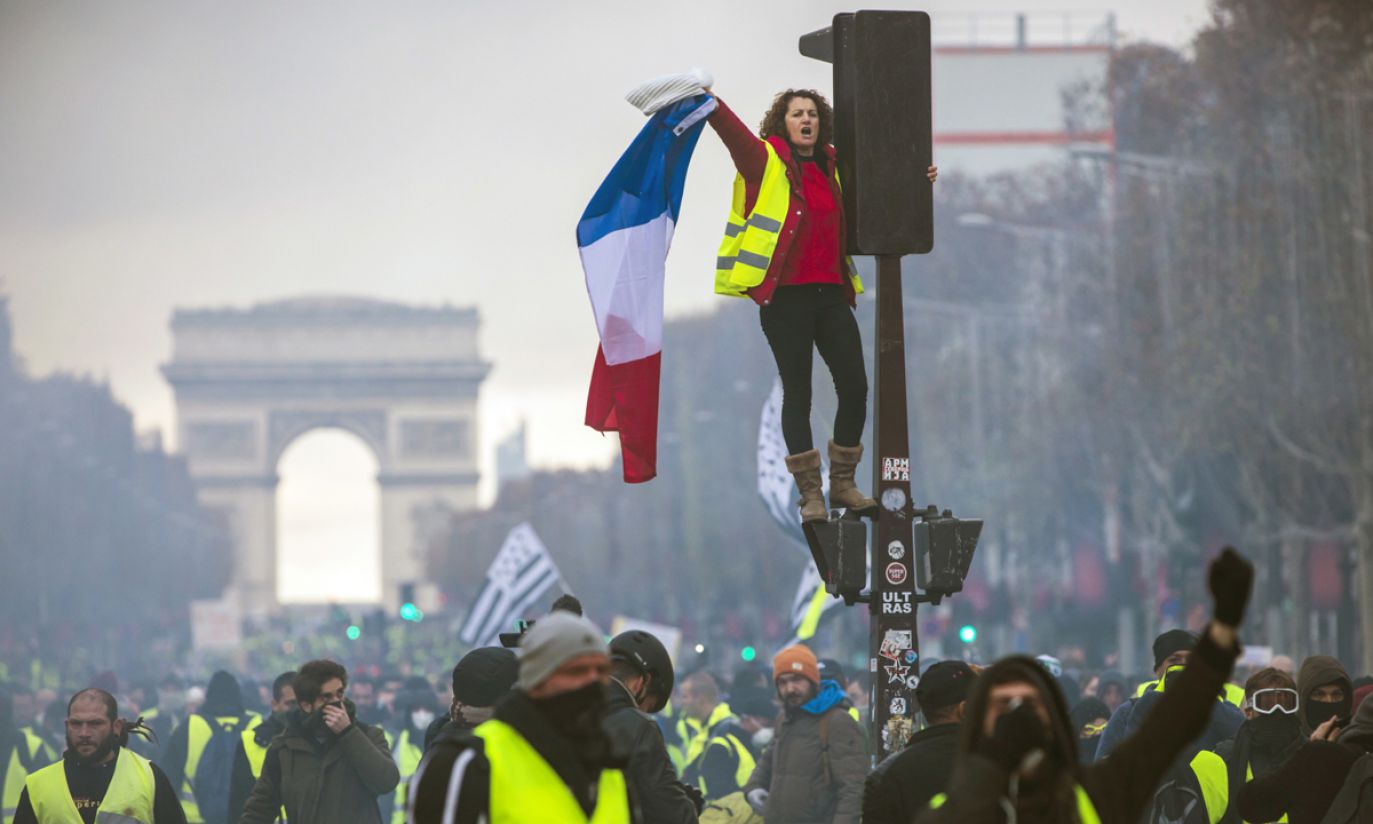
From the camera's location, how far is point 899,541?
956 cm

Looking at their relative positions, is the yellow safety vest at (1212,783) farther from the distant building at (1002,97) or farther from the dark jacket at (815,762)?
the distant building at (1002,97)

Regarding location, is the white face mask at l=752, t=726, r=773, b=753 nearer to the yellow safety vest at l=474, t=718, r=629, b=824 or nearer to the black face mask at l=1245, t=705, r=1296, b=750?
the black face mask at l=1245, t=705, r=1296, b=750

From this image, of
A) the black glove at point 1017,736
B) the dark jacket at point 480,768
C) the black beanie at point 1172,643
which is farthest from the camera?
the black beanie at point 1172,643

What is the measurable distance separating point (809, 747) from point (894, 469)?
8.11 feet

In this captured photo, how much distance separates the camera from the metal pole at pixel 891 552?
9477 millimetres

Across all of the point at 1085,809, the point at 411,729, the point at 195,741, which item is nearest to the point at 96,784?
the point at 1085,809

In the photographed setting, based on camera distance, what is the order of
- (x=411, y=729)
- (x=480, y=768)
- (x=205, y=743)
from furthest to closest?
(x=411, y=729) < (x=205, y=743) < (x=480, y=768)

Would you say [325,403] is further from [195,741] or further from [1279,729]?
[1279,729]

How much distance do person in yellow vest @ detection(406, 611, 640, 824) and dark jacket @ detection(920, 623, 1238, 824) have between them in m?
0.70

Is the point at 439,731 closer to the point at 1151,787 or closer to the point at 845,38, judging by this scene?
the point at 845,38

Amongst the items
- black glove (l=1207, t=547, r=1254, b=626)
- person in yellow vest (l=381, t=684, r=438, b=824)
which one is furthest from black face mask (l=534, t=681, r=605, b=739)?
person in yellow vest (l=381, t=684, r=438, b=824)

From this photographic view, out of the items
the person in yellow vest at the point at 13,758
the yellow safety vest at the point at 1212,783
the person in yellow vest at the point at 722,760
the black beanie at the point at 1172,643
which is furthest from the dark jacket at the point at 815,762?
the person in yellow vest at the point at 13,758

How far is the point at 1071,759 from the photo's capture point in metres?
5.66

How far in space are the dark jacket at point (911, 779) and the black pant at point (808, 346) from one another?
2.49 m
